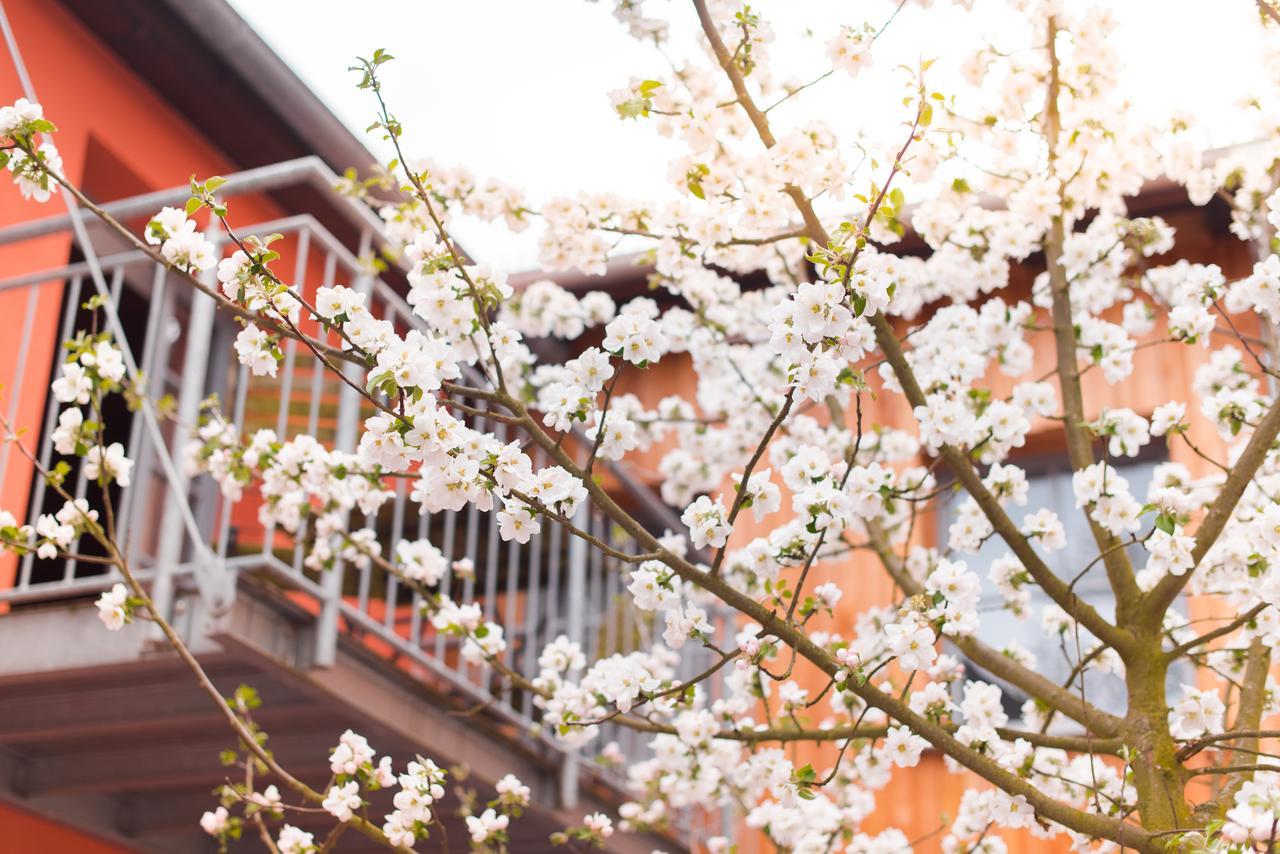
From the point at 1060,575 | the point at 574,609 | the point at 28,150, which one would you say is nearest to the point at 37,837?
the point at 574,609

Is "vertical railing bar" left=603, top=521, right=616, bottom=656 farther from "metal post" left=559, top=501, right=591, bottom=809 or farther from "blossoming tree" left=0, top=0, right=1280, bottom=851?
"blossoming tree" left=0, top=0, right=1280, bottom=851

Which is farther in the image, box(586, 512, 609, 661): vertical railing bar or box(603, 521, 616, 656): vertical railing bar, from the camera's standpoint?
box(586, 512, 609, 661): vertical railing bar

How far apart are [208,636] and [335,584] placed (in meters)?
0.52

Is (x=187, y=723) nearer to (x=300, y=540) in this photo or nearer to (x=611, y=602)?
(x=300, y=540)

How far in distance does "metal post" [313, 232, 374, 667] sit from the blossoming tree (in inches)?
6.1

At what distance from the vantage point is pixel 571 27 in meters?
6.05

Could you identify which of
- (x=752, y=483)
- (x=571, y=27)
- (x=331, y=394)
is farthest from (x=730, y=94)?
(x=331, y=394)

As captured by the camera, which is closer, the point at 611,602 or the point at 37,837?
the point at 37,837

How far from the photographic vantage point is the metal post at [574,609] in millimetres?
5879

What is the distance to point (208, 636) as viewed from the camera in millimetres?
4164

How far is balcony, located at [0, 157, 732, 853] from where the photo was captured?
4.35 metres

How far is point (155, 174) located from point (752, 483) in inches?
Result: 189

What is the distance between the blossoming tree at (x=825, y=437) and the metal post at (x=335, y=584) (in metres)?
0.16

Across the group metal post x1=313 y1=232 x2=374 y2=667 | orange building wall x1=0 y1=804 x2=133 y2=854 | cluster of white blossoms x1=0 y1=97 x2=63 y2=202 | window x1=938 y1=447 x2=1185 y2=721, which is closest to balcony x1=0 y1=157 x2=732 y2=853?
metal post x1=313 y1=232 x2=374 y2=667
